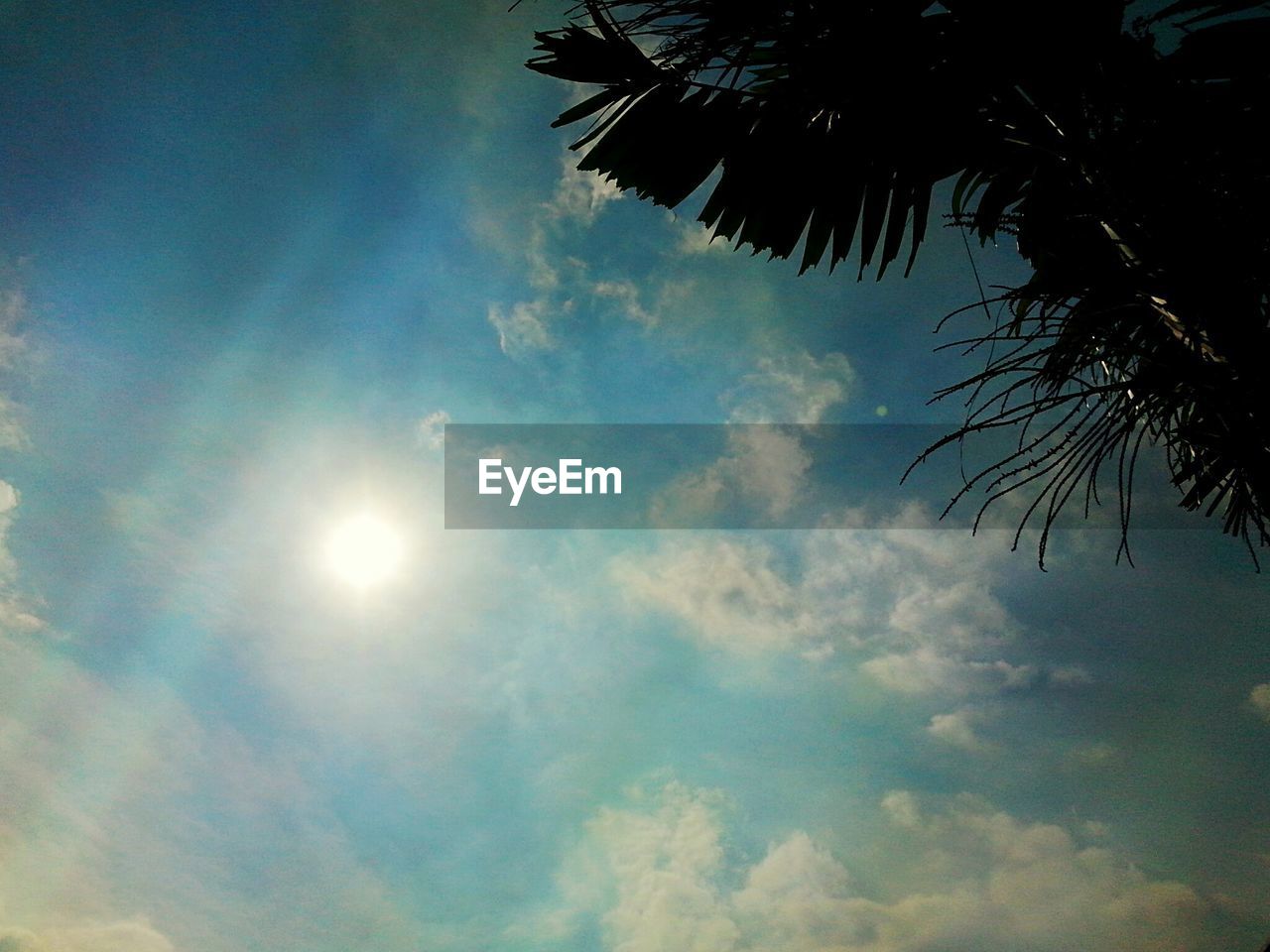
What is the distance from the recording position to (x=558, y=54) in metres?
2.55

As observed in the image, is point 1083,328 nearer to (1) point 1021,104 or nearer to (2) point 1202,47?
(1) point 1021,104

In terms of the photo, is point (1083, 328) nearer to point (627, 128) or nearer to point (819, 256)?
point (819, 256)

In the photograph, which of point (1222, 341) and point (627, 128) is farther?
point (627, 128)

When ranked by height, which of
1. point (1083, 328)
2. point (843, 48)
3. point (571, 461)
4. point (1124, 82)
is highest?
point (571, 461)

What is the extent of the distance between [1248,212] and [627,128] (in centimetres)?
213

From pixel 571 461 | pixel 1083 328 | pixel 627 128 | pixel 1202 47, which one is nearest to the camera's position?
pixel 1083 328

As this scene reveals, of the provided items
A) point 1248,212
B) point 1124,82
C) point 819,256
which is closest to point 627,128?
point 819,256

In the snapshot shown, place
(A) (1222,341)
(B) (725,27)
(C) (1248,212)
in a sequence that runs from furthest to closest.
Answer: (B) (725,27)
(C) (1248,212)
(A) (1222,341)

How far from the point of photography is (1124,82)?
1.76m

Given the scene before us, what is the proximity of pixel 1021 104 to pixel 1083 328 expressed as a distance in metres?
0.80

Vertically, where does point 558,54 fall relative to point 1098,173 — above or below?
above

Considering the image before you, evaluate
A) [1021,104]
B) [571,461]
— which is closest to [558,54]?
[1021,104]

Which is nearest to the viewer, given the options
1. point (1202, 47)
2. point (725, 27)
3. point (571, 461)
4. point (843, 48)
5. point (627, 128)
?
point (1202, 47)

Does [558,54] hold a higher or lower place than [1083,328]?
higher
